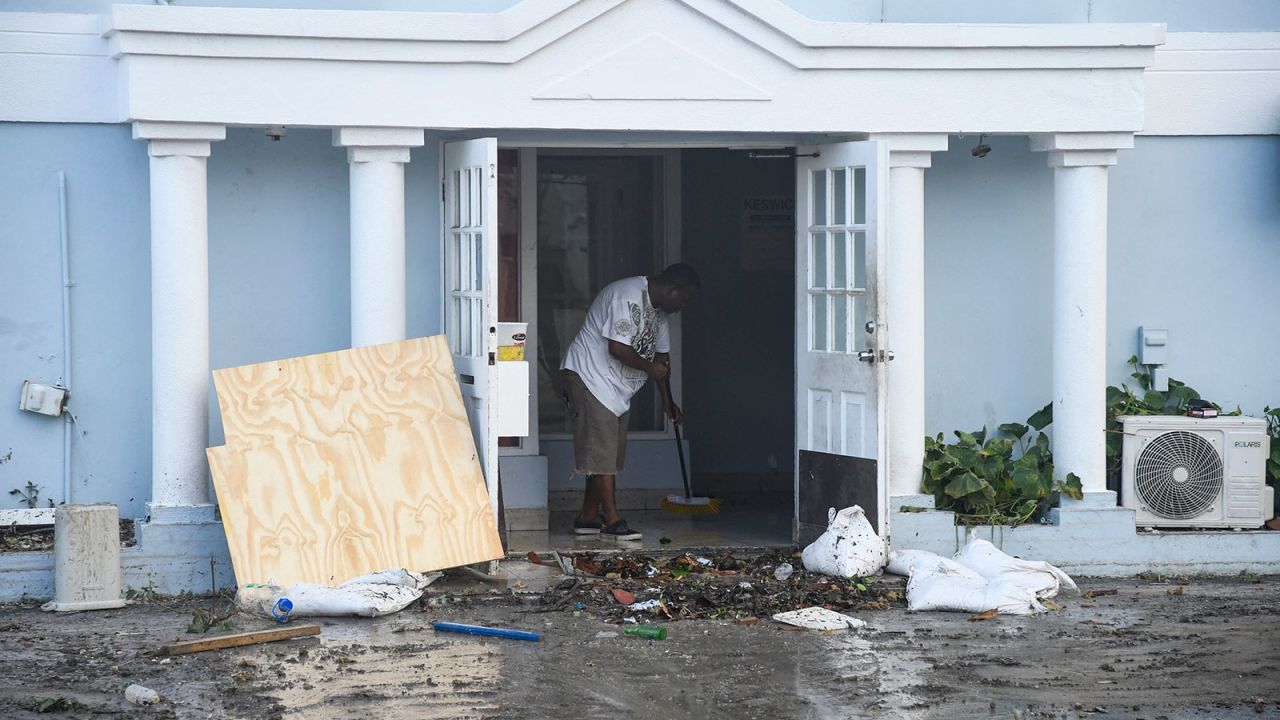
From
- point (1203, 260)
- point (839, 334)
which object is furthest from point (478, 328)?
point (1203, 260)

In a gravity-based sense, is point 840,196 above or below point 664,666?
above

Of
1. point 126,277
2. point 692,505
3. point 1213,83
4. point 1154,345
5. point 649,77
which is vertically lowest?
point 692,505

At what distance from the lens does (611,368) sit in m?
11.2

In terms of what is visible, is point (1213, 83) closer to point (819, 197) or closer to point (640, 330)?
point (819, 197)

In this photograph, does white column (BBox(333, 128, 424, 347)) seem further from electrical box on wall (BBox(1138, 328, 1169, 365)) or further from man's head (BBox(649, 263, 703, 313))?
electrical box on wall (BBox(1138, 328, 1169, 365))

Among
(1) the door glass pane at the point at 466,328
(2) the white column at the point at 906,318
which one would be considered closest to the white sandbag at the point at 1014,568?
(2) the white column at the point at 906,318

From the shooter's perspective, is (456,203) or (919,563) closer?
(919,563)

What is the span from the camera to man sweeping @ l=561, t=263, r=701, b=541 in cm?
1109

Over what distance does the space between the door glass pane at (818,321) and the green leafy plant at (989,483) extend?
93cm

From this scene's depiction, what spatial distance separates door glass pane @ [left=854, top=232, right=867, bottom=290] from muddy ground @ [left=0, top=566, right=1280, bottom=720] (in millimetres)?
1889

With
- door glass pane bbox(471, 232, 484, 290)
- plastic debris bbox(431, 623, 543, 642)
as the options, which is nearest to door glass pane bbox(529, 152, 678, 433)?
door glass pane bbox(471, 232, 484, 290)

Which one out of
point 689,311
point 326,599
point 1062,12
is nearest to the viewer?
point 326,599

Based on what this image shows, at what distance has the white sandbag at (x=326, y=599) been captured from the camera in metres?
8.77

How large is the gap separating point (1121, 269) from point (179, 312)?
6.01 m
